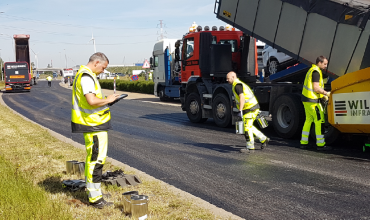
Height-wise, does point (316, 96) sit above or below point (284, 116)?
above

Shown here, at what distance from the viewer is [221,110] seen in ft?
41.2

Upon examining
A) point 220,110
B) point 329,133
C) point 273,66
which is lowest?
point 329,133

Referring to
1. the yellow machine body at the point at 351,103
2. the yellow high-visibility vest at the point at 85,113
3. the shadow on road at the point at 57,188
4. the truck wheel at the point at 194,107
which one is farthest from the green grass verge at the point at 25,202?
the truck wheel at the point at 194,107

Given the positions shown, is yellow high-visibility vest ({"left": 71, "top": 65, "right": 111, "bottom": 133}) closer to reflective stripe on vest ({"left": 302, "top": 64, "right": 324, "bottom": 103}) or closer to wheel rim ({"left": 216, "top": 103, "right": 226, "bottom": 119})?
reflective stripe on vest ({"left": 302, "top": 64, "right": 324, "bottom": 103})

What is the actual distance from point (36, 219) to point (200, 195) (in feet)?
7.12

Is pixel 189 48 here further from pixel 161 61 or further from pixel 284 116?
pixel 161 61

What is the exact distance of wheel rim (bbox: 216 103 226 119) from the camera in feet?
40.9

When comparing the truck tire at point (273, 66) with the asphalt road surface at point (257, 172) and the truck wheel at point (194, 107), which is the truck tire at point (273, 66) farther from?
the truck wheel at point (194, 107)

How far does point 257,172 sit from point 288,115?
11.9 ft

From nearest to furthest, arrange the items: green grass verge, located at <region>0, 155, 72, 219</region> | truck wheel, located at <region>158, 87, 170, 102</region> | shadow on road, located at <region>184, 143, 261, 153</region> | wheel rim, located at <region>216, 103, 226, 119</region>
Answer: green grass verge, located at <region>0, 155, 72, 219</region>
shadow on road, located at <region>184, 143, 261, 153</region>
wheel rim, located at <region>216, 103, 226, 119</region>
truck wheel, located at <region>158, 87, 170, 102</region>

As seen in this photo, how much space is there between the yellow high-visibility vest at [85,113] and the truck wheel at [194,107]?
8930mm

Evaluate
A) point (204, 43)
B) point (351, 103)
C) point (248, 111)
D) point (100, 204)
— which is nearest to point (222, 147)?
point (248, 111)

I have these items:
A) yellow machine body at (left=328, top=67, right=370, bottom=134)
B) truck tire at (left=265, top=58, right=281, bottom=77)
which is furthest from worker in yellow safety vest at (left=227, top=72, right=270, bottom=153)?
truck tire at (left=265, top=58, right=281, bottom=77)

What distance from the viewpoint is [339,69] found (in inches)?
340
